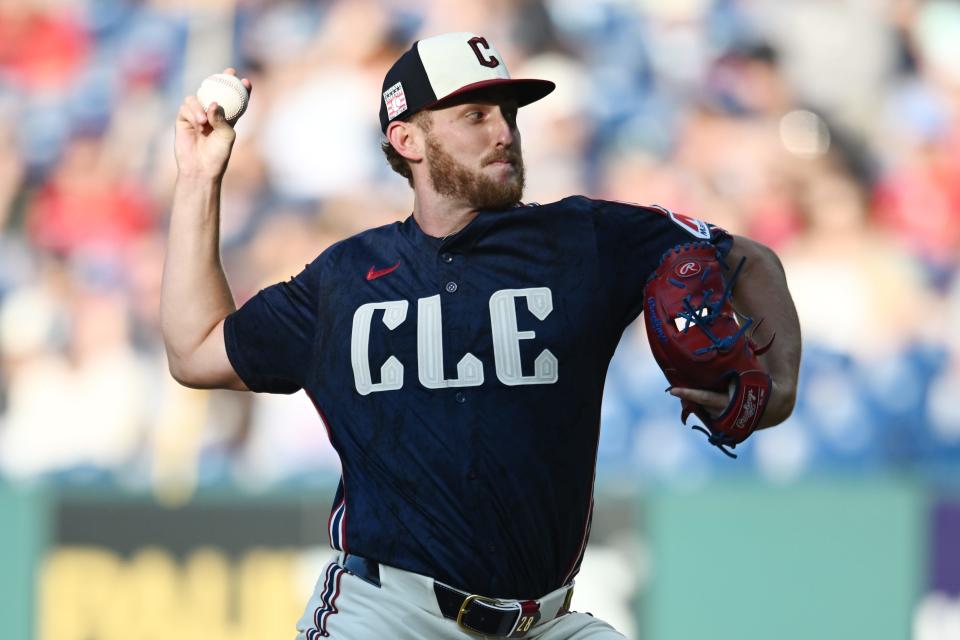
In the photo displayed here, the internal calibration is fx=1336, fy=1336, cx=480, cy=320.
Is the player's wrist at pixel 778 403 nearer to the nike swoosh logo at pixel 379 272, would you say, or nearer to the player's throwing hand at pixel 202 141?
the nike swoosh logo at pixel 379 272

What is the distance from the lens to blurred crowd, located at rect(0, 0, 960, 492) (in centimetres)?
681

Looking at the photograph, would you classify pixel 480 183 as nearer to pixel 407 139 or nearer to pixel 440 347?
pixel 407 139

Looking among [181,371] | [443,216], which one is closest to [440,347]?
[443,216]

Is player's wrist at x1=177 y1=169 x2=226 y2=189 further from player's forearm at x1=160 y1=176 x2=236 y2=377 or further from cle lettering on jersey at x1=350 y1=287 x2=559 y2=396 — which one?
cle lettering on jersey at x1=350 y1=287 x2=559 y2=396

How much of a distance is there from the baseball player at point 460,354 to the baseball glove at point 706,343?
6 cm

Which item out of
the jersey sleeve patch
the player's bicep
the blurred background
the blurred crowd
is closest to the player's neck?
the jersey sleeve patch

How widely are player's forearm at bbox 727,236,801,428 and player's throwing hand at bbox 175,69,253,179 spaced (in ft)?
4.57

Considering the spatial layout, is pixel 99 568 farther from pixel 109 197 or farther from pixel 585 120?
pixel 585 120


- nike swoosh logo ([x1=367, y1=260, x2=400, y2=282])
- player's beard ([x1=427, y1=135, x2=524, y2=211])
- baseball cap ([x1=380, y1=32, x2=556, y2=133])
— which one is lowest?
nike swoosh logo ([x1=367, y1=260, x2=400, y2=282])

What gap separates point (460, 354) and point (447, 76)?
2.44 feet

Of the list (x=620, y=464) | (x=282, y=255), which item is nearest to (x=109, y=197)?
(x=282, y=255)

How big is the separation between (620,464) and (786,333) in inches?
139

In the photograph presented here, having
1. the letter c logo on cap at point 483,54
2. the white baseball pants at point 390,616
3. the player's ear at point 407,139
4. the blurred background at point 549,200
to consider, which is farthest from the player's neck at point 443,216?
the blurred background at point 549,200

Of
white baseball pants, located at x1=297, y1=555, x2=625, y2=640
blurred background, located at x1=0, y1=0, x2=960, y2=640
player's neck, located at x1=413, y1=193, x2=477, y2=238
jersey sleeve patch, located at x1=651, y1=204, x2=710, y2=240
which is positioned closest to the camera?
white baseball pants, located at x1=297, y1=555, x2=625, y2=640
